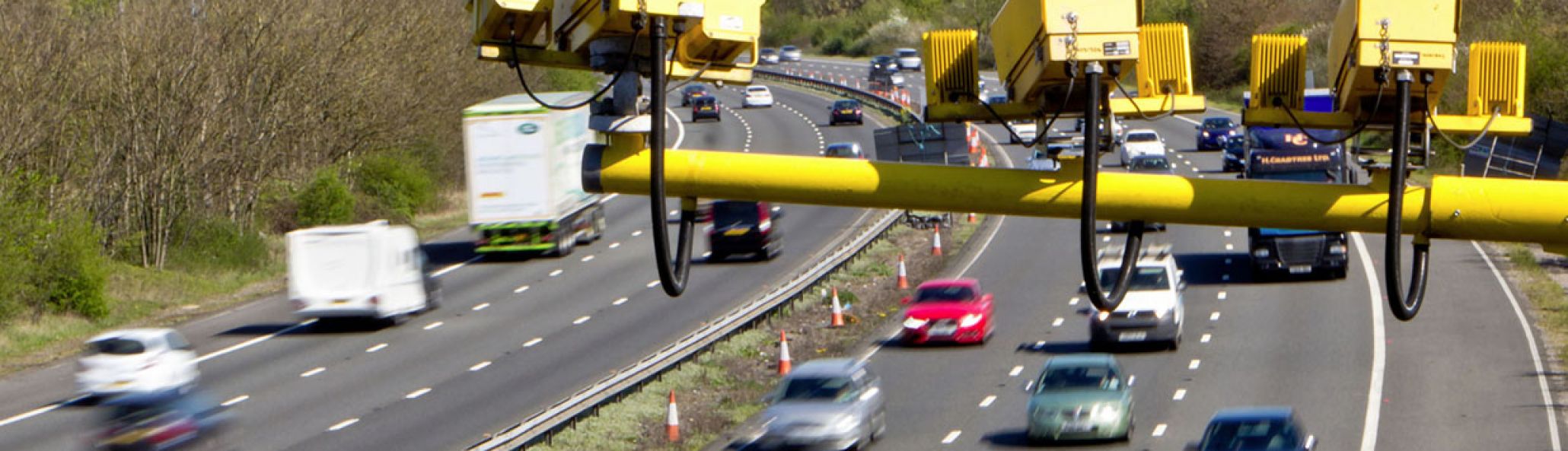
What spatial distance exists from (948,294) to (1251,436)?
18.4 metres

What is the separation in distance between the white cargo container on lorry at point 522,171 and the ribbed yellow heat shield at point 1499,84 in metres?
41.2

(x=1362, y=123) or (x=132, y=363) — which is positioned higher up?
(x=1362, y=123)

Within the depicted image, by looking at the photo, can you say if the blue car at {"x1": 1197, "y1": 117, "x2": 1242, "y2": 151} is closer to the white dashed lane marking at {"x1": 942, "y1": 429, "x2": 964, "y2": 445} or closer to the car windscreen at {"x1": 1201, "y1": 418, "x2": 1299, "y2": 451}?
the white dashed lane marking at {"x1": 942, "y1": 429, "x2": 964, "y2": 445}

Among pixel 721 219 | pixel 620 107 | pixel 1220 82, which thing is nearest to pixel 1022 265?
pixel 721 219

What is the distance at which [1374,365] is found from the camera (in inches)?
1609

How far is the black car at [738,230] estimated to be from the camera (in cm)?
5841

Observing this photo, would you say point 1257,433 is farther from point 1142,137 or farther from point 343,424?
point 1142,137

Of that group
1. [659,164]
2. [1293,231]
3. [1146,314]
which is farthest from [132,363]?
[1293,231]

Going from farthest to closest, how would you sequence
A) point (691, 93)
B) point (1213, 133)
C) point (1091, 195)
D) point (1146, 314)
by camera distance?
1. point (691, 93)
2. point (1213, 133)
3. point (1146, 314)
4. point (1091, 195)

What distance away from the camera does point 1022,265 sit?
5800cm

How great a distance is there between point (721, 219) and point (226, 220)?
16921 mm

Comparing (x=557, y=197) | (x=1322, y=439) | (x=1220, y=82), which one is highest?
(x=1220, y=82)

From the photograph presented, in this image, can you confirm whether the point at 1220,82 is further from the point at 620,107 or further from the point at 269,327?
the point at 269,327

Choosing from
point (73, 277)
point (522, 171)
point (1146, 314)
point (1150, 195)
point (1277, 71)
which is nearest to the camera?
point (1150, 195)
